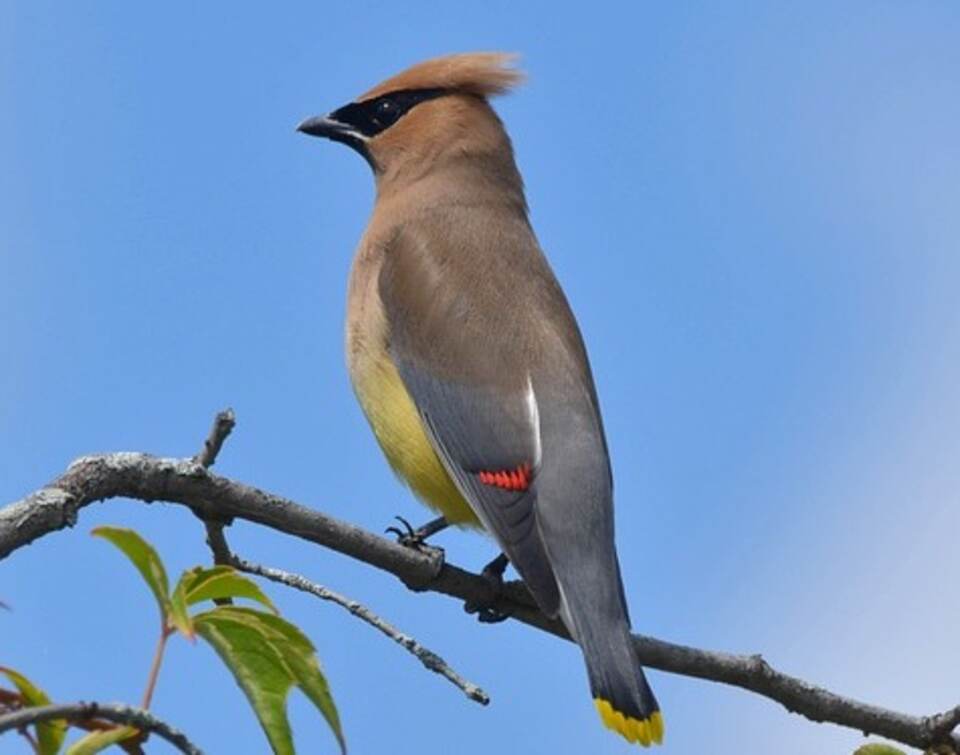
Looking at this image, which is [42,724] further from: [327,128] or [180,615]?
[327,128]

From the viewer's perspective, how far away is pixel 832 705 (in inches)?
168

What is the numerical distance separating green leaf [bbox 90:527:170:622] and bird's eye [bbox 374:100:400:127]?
4990 mm

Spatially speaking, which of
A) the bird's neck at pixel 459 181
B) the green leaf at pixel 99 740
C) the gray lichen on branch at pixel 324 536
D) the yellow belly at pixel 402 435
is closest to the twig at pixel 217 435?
the gray lichen on branch at pixel 324 536

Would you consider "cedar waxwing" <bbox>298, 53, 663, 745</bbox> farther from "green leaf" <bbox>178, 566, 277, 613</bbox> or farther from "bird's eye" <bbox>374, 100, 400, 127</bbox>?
"green leaf" <bbox>178, 566, 277, 613</bbox>

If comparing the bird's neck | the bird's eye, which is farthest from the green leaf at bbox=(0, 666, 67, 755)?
the bird's eye

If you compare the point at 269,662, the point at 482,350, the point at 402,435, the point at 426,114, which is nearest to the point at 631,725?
the point at 402,435

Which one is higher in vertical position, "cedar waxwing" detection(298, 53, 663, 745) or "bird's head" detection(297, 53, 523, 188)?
"bird's head" detection(297, 53, 523, 188)

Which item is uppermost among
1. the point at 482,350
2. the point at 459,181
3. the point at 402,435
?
the point at 459,181

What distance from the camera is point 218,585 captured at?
2736 mm

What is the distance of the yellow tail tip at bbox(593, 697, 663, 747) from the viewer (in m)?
4.62

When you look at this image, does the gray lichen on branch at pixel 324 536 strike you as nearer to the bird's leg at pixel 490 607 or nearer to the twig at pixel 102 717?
the bird's leg at pixel 490 607

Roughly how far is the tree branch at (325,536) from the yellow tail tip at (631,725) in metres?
0.14

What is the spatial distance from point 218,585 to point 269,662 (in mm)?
129

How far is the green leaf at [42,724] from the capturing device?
8.53 ft
